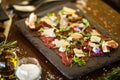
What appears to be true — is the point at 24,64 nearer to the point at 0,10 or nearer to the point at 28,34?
the point at 28,34

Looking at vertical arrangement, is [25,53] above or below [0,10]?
below

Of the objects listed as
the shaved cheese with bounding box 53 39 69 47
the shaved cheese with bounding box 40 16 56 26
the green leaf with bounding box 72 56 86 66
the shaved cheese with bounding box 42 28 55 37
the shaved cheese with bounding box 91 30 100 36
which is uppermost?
the shaved cheese with bounding box 40 16 56 26

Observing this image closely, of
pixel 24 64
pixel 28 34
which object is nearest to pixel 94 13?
pixel 28 34

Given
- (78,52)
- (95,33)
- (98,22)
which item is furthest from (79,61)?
(98,22)

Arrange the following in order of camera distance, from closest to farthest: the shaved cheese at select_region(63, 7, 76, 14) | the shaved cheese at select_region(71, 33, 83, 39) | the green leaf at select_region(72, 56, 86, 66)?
the green leaf at select_region(72, 56, 86, 66)
the shaved cheese at select_region(71, 33, 83, 39)
the shaved cheese at select_region(63, 7, 76, 14)

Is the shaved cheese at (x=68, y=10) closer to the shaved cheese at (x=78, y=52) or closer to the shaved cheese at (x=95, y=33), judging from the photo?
the shaved cheese at (x=95, y=33)

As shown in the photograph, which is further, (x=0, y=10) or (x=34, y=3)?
(x=34, y=3)

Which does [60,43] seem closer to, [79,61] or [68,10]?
[79,61]

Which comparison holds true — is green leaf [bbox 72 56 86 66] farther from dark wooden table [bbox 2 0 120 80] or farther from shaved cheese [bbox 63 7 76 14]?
shaved cheese [bbox 63 7 76 14]

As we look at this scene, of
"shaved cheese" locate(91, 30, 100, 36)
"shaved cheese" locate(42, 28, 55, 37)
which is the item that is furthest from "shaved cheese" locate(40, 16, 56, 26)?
"shaved cheese" locate(91, 30, 100, 36)
